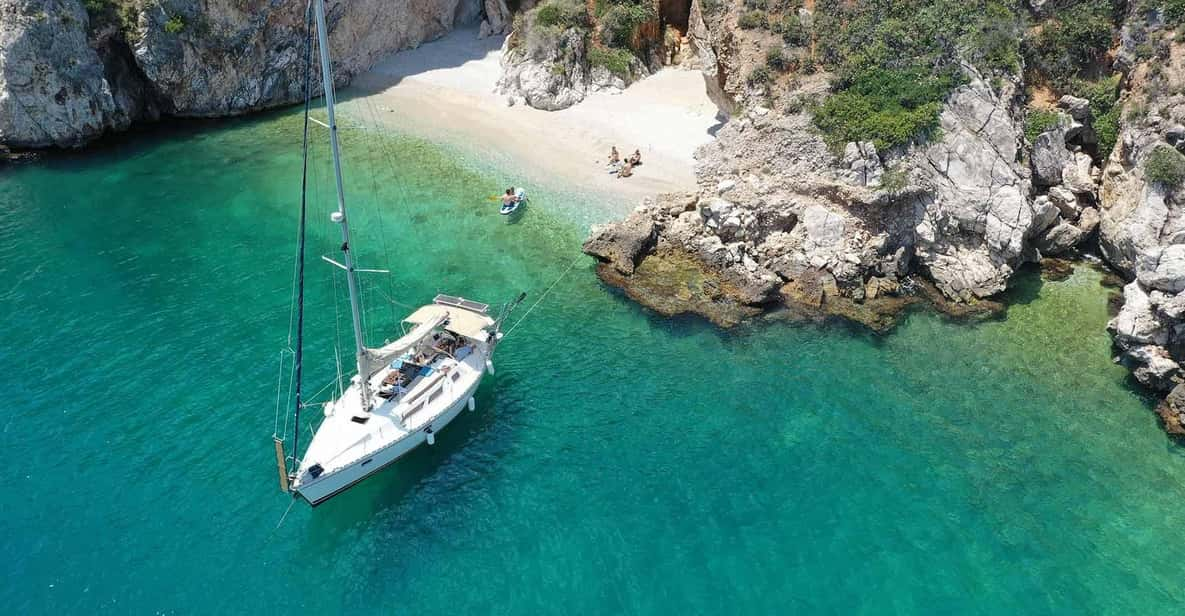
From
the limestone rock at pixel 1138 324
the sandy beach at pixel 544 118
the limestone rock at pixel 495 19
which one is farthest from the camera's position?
the limestone rock at pixel 495 19

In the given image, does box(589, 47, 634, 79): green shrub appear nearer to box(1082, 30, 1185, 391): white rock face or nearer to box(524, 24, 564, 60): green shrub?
box(524, 24, 564, 60): green shrub

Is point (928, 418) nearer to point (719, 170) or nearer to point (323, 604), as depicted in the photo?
point (719, 170)

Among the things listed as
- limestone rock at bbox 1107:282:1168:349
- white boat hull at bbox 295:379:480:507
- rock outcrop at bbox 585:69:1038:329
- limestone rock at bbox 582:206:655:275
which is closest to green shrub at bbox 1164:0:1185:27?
rock outcrop at bbox 585:69:1038:329

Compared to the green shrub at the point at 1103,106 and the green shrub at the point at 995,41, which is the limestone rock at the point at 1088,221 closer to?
the green shrub at the point at 1103,106

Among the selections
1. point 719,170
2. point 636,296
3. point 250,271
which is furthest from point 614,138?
point 250,271

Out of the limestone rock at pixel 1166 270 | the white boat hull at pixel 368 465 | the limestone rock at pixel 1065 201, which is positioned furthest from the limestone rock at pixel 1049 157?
the white boat hull at pixel 368 465

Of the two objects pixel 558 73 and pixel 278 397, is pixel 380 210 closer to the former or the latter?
pixel 278 397

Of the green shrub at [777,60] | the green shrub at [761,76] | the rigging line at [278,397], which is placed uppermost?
the green shrub at [777,60]

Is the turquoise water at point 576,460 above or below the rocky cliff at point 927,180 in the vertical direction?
below
